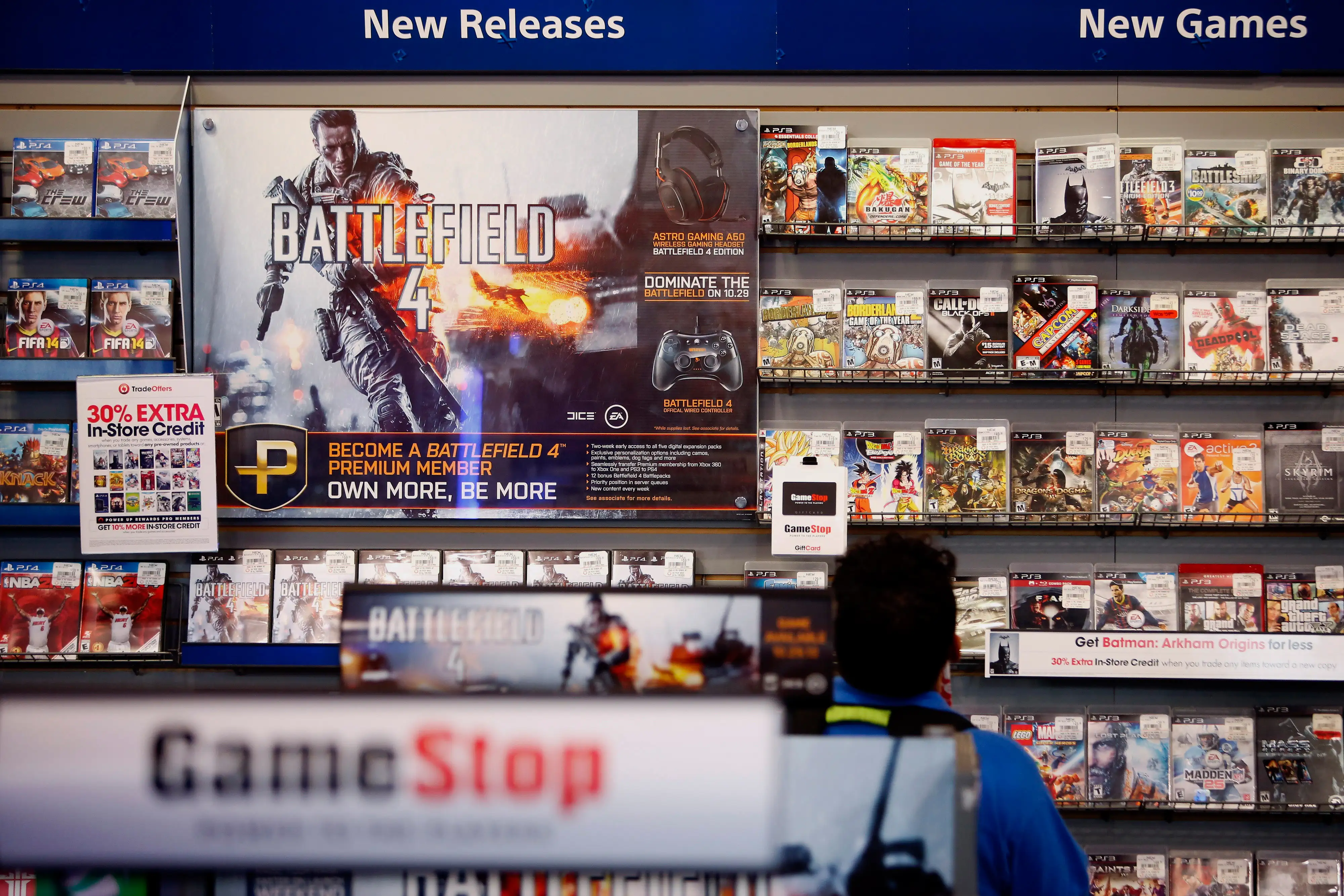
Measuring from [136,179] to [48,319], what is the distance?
0.56 m

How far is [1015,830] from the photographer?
4.90 ft

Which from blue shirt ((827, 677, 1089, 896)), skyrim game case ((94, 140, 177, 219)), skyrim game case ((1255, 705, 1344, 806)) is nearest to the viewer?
blue shirt ((827, 677, 1089, 896))

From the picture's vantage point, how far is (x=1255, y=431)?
10.9ft

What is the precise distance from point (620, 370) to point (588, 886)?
2.44 metres

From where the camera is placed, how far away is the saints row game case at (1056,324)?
3297 mm

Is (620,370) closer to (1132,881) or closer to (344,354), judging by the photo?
(344,354)

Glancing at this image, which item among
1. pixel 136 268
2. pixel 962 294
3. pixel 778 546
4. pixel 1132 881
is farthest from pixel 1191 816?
pixel 136 268

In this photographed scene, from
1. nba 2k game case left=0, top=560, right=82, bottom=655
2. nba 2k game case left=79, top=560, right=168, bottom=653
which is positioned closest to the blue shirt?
nba 2k game case left=79, top=560, right=168, bottom=653

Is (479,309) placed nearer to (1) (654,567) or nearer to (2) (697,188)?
(2) (697,188)

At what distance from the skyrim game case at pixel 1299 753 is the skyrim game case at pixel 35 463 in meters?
4.08

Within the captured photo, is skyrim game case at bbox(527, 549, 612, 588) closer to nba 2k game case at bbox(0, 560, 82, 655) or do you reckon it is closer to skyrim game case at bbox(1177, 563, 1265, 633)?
nba 2k game case at bbox(0, 560, 82, 655)

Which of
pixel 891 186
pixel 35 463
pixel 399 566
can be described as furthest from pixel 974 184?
pixel 35 463

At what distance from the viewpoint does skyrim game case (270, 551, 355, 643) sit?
331 cm

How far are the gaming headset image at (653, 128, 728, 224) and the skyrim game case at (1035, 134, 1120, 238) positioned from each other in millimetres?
1058
